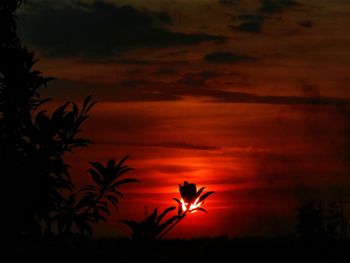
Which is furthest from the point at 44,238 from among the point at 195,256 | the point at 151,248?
the point at 195,256

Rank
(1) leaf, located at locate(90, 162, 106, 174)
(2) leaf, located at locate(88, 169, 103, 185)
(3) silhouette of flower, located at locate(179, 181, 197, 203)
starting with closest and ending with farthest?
1. (3) silhouette of flower, located at locate(179, 181, 197, 203)
2. (1) leaf, located at locate(90, 162, 106, 174)
3. (2) leaf, located at locate(88, 169, 103, 185)

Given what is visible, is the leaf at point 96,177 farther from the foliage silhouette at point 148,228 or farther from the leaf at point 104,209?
the foliage silhouette at point 148,228

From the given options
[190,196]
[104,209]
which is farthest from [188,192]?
[104,209]

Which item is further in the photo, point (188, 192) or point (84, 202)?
point (84, 202)

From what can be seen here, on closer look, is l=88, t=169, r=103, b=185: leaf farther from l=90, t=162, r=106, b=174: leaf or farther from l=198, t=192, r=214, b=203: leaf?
l=198, t=192, r=214, b=203: leaf

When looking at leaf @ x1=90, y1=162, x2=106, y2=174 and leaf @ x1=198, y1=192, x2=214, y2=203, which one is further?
leaf @ x1=90, y1=162, x2=106, y2=174

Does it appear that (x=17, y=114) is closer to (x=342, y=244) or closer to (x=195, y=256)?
(x=195, y=256)

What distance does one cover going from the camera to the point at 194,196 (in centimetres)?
898

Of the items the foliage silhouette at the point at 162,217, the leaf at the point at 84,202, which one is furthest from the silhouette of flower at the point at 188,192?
the leaf at the point at 84,202

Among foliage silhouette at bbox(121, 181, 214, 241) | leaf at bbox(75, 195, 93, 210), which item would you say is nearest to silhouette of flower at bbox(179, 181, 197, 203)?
foliage silhouette at bbox(121, 181, 214, 241)

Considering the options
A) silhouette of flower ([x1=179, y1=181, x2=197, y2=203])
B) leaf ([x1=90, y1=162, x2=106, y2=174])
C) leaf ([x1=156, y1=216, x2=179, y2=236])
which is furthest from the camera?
leaf ([x1=90, y1=162, x2=106, y2=174])

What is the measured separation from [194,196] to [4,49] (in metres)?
6.64

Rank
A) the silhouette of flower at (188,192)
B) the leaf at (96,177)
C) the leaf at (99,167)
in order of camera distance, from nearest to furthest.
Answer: the silhouette of flower at (188,192) < the leaf at (99,167) < the leaf at (96,177)

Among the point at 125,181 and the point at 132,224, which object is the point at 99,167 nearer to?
the point at 125,181
